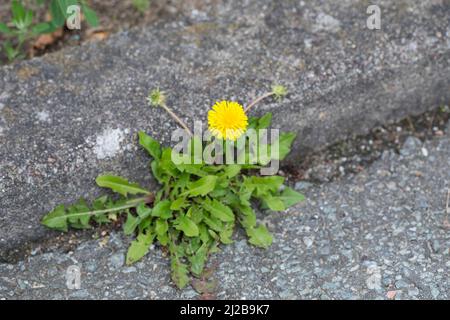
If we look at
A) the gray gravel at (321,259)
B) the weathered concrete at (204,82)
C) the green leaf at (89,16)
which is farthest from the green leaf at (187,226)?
the green leaf at (89,16)

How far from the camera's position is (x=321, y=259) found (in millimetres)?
3260

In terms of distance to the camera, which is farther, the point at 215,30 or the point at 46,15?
the point at 46,15

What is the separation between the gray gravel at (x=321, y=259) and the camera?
10.3 feet

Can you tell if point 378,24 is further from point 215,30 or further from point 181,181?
point 181,181

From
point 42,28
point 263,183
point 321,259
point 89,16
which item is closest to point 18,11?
point 42,28

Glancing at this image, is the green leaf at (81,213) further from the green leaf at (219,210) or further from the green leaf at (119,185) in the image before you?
the green leaf at (219,210)

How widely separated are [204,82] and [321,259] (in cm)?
93

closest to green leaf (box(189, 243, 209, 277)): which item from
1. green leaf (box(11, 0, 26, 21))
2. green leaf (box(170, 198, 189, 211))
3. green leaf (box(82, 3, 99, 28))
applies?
green leaf (box(170, 198, 189, 211))

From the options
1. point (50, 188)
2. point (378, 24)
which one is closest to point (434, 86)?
point (378, 24)

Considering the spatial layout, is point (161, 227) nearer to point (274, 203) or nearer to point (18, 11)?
point (274, 203)

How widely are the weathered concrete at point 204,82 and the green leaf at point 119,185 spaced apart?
7 centimetres

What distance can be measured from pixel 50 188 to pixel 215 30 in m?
1.08

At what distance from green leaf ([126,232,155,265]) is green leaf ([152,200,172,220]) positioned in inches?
4.0

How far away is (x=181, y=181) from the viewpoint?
3.24m
